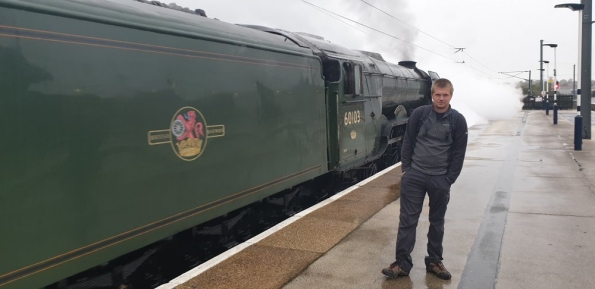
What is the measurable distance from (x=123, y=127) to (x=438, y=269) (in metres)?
2.87

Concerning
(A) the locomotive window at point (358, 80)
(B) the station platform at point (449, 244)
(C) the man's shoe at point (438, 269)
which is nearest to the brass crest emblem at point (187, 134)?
(B) the station platform at point (449, 244)

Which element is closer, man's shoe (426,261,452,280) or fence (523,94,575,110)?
man's shoe (426,261,452,280)

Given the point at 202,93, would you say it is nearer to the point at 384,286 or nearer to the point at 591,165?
the point at 384,286

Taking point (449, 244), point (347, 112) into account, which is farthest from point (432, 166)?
point (347, 112)

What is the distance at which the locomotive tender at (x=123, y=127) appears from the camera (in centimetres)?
278

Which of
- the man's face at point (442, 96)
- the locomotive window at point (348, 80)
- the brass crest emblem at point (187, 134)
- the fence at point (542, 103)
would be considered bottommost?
the fence at point (542, 103)

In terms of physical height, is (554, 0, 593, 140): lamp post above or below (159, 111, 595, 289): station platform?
above

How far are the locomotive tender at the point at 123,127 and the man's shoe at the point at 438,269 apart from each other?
201cm

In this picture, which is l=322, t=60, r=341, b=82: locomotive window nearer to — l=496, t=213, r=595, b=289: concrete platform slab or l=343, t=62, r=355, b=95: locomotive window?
l=343, t=62, r=355, b=95: locomotive window

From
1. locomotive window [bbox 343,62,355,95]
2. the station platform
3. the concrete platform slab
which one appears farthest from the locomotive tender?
the concrete platform slab

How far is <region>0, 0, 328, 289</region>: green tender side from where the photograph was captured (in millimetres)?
2770

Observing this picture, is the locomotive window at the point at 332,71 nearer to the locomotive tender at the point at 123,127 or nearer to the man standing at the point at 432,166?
the locomotive tender at the point at 123,127

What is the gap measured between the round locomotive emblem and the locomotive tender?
1 centimetres

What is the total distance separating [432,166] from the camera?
4.00m
